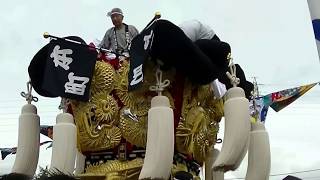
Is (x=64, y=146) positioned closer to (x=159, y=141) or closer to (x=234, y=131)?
(x=159, y=141)

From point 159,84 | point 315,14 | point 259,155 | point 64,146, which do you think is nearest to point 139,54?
point 159,84

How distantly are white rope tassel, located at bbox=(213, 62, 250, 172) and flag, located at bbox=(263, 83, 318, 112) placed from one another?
4.55 metres

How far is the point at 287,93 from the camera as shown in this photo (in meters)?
11.2

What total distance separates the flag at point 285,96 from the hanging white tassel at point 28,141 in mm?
4945

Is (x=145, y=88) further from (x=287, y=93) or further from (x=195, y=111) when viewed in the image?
(x=287, y=93)

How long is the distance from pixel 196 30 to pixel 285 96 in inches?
180

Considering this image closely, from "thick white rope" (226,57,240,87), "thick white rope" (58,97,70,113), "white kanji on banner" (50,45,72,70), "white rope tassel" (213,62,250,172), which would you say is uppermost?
"white kanji on banner" (50,45,72,70)

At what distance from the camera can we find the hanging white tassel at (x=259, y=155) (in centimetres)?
684

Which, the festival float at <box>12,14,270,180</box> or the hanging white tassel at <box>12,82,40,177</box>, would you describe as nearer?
the festival float at <box>12,14,270,180</box>

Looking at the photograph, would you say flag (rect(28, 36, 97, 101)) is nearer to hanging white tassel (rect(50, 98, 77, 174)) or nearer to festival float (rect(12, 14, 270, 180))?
festival float (rect(12, 14, 270, 180))

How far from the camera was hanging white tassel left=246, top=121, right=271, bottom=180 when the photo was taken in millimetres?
6844

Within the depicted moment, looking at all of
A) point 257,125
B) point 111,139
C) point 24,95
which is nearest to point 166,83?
point 111,139

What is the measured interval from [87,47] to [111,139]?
1.03 metres

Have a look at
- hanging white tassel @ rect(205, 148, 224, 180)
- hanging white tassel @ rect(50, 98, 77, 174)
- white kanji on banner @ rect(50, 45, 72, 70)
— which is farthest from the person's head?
hanging white tassel @ rect(205, 148, 224, 180)
